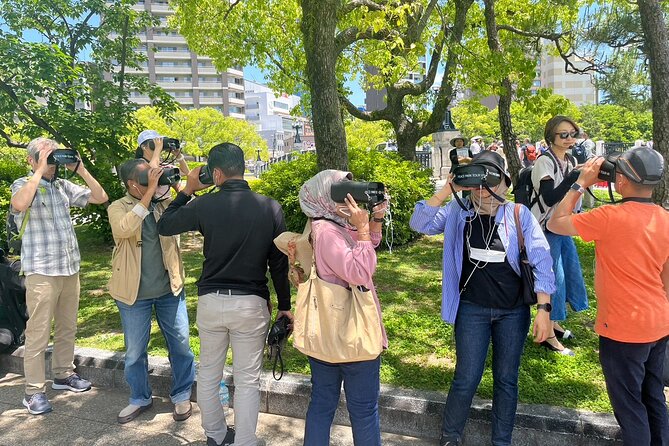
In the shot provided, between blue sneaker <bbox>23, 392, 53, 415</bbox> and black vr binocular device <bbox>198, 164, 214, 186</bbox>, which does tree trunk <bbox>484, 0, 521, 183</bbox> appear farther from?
blue sneaker <bbox>23, 392, 53, 415</bbox>

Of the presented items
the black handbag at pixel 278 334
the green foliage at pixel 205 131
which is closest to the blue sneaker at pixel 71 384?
the black handbag at pixel 278 334

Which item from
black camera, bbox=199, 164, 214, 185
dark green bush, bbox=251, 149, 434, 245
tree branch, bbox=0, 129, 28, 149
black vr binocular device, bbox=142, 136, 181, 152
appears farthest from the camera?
tree branch, bbox=0, 129, 28, 149

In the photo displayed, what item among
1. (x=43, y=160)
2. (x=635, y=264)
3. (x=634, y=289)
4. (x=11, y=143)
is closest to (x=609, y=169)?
(x=635, y=264)

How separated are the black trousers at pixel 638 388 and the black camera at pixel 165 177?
8.70ft

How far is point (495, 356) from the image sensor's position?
2.87 meters

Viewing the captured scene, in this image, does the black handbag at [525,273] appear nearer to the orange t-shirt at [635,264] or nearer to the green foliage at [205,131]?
the orange t-shirt at [635,264]

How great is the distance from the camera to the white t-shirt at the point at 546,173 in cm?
364

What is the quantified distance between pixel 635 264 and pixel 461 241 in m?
0.85

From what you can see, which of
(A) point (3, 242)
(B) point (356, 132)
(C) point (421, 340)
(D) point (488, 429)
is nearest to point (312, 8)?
(C) point (421, 340)

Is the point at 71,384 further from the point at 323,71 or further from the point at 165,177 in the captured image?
the point at 323,71

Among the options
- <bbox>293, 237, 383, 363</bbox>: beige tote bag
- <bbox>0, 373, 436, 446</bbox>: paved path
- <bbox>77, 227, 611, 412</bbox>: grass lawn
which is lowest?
<bbox>0, 373, 436, 446</bbox>: paved path

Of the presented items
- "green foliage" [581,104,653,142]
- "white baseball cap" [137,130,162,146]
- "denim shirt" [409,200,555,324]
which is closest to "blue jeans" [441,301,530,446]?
"denim shirt" [409,200,555,324]

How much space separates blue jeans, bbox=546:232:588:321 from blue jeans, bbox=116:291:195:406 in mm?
2780

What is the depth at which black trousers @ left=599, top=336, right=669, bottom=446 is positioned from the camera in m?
2.48
